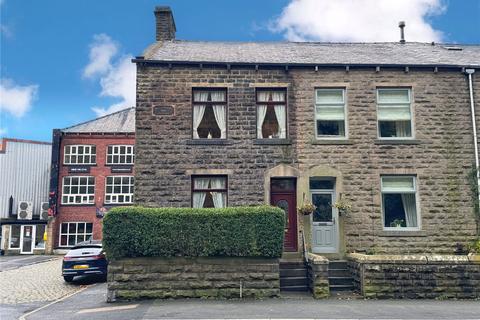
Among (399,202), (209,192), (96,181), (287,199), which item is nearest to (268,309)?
(287,199)

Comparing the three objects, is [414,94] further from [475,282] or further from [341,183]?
[475,282]

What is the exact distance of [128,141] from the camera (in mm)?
34312

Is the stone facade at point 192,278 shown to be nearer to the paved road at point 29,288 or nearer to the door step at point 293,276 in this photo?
the door step at point 293,276

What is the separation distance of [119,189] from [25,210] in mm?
8453

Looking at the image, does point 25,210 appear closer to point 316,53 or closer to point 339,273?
point 316,53

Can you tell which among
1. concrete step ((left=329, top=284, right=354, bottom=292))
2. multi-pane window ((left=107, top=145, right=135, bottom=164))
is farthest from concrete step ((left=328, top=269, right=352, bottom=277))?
multi-pane window ((left=107, top=145, right=135, bottom=164))

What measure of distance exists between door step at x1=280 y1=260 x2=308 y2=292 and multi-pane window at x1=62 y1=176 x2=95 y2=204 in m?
23.1

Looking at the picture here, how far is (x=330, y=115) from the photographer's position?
51.9 ft

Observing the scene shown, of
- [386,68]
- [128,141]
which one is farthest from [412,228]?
[128,141]

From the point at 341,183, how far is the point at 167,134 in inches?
247

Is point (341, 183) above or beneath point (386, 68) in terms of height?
beneath

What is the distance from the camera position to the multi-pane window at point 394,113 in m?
15.8

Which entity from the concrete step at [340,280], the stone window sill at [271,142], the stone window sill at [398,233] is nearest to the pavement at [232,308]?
the concrete step at [340,280]

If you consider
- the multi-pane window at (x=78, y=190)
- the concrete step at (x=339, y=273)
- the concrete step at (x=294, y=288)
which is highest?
the multi-pane window at (x=78, y=190)
